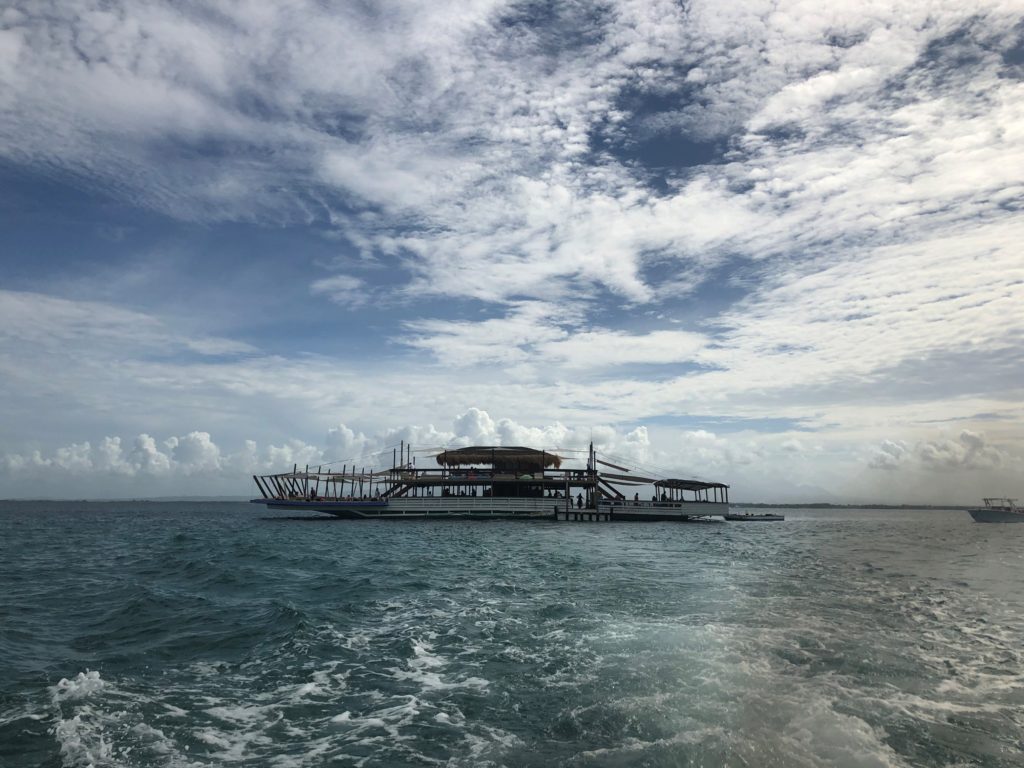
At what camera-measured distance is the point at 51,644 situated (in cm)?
1527

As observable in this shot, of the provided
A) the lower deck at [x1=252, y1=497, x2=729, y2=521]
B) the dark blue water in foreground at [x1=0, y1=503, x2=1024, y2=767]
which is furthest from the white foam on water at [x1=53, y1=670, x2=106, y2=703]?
the lower deck at [x1=252, y1=497, x2=729, y2=521]

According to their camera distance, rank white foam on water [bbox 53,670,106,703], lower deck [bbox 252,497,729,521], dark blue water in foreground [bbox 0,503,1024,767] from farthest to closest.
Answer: lower deck [bbox 252,497,729,521] → white foam on water [bbox 53,670,106,703] → dark blue water in foreground [bbox 0,503,1024,767]

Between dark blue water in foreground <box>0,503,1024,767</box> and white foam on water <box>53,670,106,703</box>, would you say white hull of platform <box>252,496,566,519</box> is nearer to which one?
dark blue water in foreground <box>0,503,1024,767</box>

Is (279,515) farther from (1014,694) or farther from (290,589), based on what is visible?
(1014,694)

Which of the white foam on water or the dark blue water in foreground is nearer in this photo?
the dark blue water in foreground

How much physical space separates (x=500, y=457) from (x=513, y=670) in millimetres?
78470

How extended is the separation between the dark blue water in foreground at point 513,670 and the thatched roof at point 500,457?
2499 inches

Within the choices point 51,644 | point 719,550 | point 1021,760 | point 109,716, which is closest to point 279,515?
point 719,550

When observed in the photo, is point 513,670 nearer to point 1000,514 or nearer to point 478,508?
point 478,508

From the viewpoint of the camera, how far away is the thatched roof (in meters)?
90.6

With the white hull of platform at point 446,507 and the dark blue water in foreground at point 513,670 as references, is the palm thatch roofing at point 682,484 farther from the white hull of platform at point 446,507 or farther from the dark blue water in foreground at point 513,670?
the dark blue water in foreground at point 513,670

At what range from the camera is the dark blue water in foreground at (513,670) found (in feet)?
30.3

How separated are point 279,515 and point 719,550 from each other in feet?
277

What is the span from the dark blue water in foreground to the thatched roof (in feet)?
208
